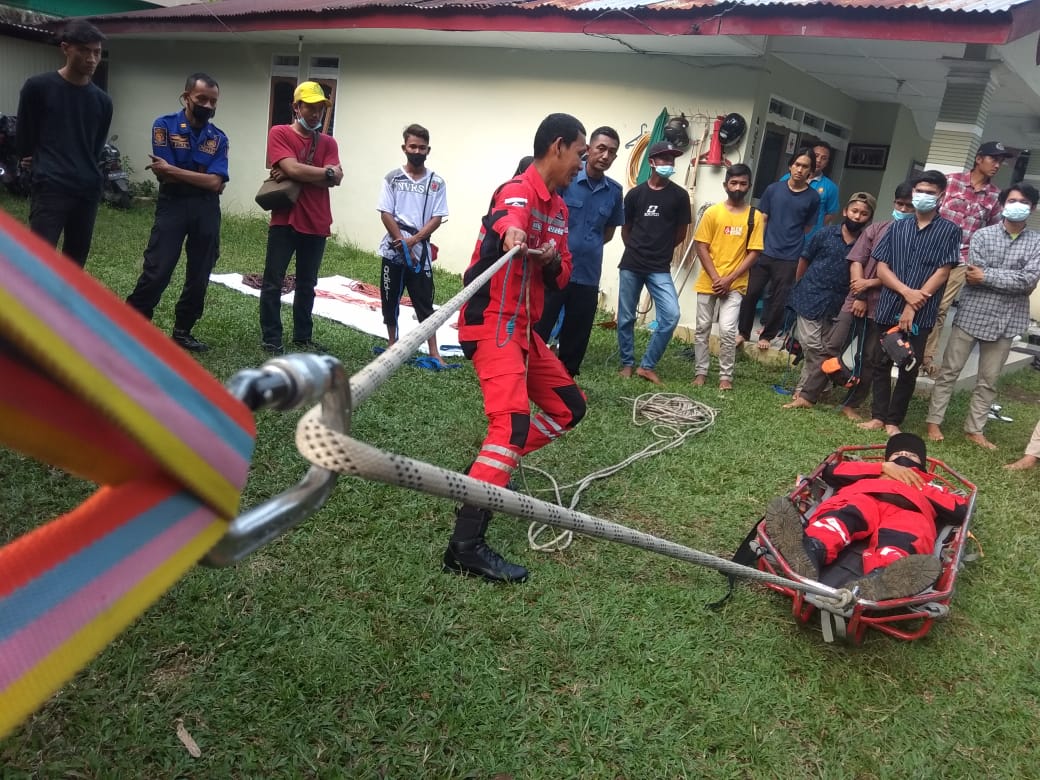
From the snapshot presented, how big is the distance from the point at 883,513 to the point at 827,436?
2449 millimetres

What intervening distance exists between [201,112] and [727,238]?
14.3 ft

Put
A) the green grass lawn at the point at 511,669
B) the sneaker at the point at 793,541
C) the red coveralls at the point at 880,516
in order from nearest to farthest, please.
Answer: the green grass lawn at the point at 511,669, the sneaker at the point at 793,541, the red coveralls at the point at 880,516

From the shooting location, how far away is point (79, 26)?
441cm

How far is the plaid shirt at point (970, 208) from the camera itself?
6.80 metres

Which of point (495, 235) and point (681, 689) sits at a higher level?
point (495, 235)

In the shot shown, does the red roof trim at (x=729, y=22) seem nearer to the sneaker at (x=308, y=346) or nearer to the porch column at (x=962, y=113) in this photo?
the porch column at (x=962, y=113)

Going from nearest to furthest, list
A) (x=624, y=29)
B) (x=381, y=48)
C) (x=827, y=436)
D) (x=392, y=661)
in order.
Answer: (x=392, y=661) → (x=827, y=436) → (x=624, y=29) → (x=381, y=48)

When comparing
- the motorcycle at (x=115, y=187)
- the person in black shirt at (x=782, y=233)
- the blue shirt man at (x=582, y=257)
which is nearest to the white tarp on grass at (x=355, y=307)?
the blue shirt man at (x=582, y=257)

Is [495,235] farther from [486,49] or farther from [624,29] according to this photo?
[486,49]

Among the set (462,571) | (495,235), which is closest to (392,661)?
(462,571)

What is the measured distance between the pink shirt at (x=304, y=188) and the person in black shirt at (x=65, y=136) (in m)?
1.07

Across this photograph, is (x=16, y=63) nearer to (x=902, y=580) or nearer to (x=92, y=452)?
(x=902, y=580)

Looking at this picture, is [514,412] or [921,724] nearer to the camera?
[921,724]

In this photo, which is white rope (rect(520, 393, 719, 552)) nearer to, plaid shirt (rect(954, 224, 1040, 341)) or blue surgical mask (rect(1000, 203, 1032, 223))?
plaid shirt (rect(954, 224, 1040, 341))
